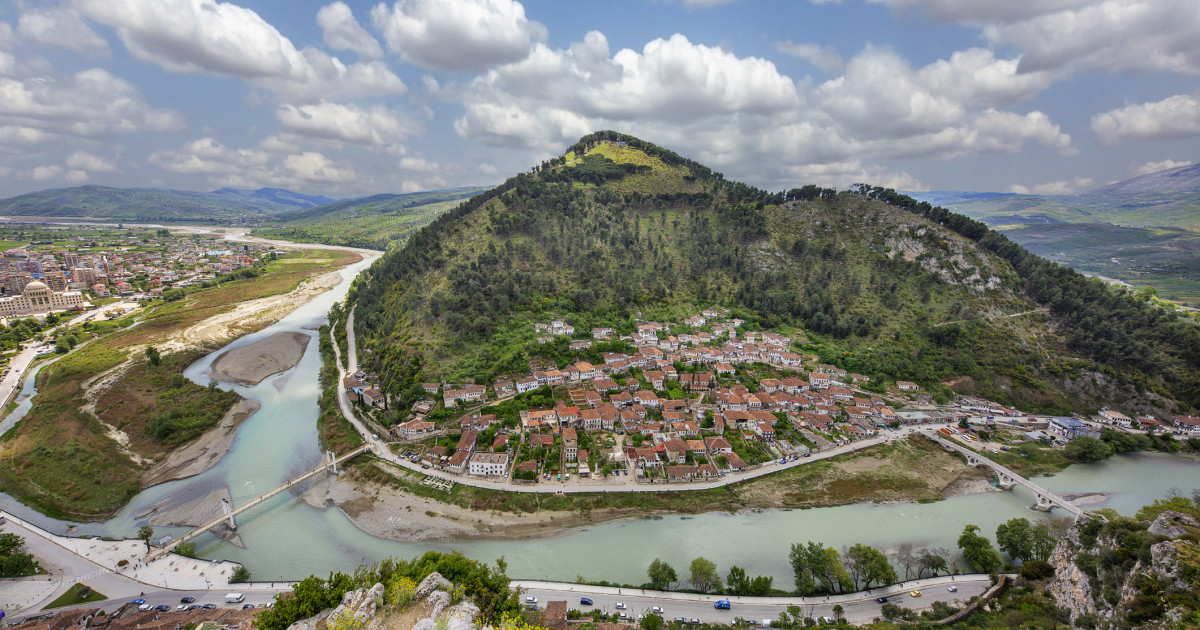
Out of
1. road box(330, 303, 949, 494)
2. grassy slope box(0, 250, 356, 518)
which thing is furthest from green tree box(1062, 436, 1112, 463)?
grassy slope box(0, 250, 356, 518)

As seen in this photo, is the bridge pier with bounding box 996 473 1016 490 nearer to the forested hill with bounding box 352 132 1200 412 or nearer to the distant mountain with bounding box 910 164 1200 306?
the forested hill with bounding box 352 132 1200 412

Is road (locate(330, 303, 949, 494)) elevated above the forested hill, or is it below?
below

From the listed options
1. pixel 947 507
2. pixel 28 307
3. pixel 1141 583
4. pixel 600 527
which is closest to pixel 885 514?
pixel 947 507

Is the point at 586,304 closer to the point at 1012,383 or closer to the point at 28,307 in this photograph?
the point at 1012,383

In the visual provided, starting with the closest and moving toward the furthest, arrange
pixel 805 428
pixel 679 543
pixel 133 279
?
pixel 679 543 < pixel 805 428 < pixel 133 279

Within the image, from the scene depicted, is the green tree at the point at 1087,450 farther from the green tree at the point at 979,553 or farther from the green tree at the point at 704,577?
the green tree at the point at 704,577

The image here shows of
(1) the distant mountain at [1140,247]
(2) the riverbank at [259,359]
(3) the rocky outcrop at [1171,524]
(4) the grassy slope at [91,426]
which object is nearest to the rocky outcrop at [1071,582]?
(3) the rocky outcrop at [1171,524]
